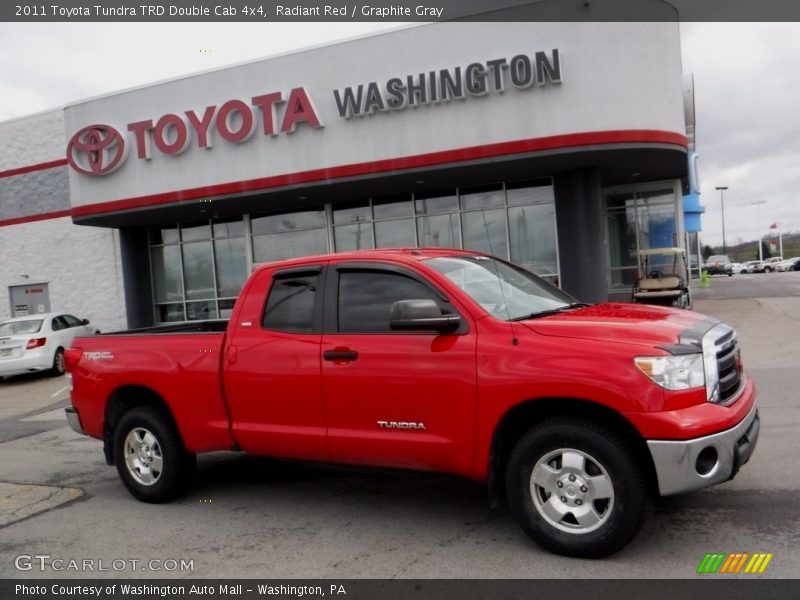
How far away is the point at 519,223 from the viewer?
16531mm

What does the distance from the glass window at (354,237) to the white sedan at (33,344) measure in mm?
6933

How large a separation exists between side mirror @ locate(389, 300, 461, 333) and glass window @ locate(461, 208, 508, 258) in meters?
12.4

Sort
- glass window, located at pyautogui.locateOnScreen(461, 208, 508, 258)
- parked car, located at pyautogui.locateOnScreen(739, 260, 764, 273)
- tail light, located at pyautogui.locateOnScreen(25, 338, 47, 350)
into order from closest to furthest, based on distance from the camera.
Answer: tail light, located at pyautogui.locateOnScreen(25, 338, 47, 350)
glass window, located at pyautogui.locateOnScreen(461, 208, 508, 258)
parked car, located at pyautogui.locateOnScreen(739, 260, 764, 273)

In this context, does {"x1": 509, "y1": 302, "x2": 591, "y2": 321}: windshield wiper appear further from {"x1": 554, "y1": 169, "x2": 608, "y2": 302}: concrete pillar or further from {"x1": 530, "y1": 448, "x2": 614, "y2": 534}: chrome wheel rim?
{"x1": 554, "y1": 169, "x2": 608, "y2": 302}: concrete pillar

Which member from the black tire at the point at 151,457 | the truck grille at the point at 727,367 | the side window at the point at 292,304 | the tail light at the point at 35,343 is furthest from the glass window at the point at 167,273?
the truck grille at the point at 727,367

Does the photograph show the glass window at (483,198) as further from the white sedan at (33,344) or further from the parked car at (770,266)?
the parked car at (770,266)

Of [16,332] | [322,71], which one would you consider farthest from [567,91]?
[16,332]

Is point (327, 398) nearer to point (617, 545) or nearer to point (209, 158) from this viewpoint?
point (617, 545)

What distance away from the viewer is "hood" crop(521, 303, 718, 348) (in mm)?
4012

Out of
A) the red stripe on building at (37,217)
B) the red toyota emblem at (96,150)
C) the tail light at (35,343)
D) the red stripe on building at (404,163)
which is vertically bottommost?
the tail light at (35,343)

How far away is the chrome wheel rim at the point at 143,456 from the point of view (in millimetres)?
5777

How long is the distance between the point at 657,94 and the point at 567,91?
6.04ft

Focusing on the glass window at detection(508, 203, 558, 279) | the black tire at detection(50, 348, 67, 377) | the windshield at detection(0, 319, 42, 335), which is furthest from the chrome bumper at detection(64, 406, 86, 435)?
the glass window at detection(508, 203, 558, 279)

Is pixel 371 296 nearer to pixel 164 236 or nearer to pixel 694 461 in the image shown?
pixel 694 461
